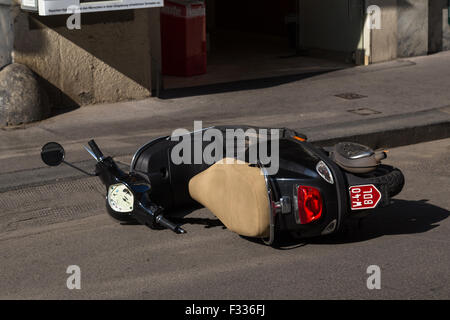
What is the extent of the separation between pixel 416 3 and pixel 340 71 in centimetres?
215

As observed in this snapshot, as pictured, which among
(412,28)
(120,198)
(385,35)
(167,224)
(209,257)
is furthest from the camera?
(412,28)

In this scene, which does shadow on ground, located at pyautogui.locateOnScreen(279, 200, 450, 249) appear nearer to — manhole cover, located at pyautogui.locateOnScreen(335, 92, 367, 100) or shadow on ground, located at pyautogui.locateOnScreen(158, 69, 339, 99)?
manhole cover, located at pyautogui.locateOnScreen(335, 92, 367, 100)

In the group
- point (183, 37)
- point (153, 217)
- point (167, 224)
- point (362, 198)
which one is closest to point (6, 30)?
point (183, 37)

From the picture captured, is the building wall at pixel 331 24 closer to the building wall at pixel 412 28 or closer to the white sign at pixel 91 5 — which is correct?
the building wall at pixel 412 28

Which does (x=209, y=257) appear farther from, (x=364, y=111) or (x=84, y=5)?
(x=84, y=5)

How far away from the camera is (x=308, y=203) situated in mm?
6492

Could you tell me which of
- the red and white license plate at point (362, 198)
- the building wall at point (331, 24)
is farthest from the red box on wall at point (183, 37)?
the red and white license plate at point (362, 198)

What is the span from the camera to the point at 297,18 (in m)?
17.5

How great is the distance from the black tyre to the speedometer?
2095mm

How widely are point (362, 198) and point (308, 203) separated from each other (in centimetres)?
49

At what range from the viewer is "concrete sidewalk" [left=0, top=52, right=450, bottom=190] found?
1055 cm

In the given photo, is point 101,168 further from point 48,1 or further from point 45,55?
point 45,55
